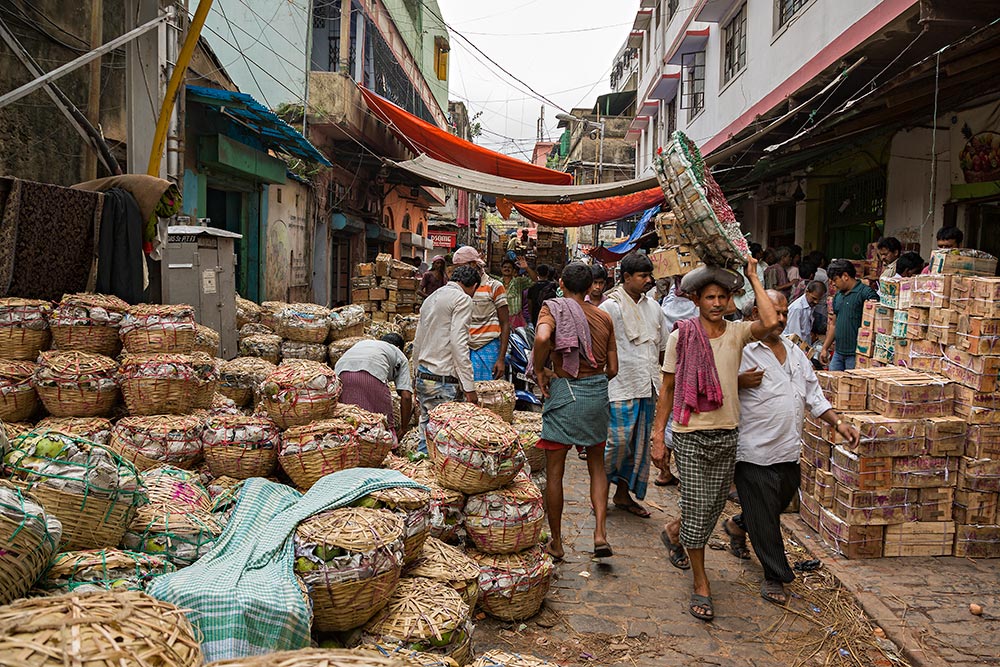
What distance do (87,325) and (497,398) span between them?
3.54 metres

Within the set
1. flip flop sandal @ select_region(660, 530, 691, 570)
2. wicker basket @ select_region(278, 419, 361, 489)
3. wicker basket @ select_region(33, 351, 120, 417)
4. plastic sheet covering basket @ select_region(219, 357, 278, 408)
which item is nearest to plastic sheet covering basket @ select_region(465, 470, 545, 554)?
wicker basket @ select_region(278, 419, 361, 489)

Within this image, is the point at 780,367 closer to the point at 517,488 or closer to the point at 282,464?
the point at 517,488

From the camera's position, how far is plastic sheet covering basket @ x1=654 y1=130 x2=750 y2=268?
153 inches

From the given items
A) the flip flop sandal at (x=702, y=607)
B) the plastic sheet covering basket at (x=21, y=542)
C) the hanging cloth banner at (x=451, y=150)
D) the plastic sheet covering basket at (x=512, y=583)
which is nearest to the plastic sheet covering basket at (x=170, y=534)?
the plastic sheet covering basket at (x=21, y=542)

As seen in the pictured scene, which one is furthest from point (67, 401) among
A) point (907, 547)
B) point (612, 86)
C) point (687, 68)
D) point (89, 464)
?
point (612, 86)

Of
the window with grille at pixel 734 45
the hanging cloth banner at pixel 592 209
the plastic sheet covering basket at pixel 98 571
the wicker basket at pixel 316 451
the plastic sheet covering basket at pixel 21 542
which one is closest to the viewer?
the plastic sheet covering basket at pixel 21 542

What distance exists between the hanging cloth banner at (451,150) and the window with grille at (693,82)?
904cm

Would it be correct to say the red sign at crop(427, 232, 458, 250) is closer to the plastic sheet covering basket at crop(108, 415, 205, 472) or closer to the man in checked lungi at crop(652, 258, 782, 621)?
the man in checked lungi at crop(652, 258, 782, 621)

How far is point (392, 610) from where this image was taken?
2930 millimetres

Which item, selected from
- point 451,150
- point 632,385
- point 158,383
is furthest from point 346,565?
point 451,150

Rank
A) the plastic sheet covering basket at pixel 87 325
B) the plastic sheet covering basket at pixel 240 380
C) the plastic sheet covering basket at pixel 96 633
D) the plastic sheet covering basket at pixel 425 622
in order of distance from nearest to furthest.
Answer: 1. the plastic sheet covering basket at pixel 96 633
2. the plastic sheet covering basket at pixel 425 622
3. the plastic sheet covering basket at pixel 87 325
4. the plastic sheet covering basket at pixel 240 380

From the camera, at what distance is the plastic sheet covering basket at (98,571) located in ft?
7.61

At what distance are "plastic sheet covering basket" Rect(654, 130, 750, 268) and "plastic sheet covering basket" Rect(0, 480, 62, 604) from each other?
3280mm

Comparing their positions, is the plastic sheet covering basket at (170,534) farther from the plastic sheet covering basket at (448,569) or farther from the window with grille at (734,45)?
the window with grille at (734,45)
